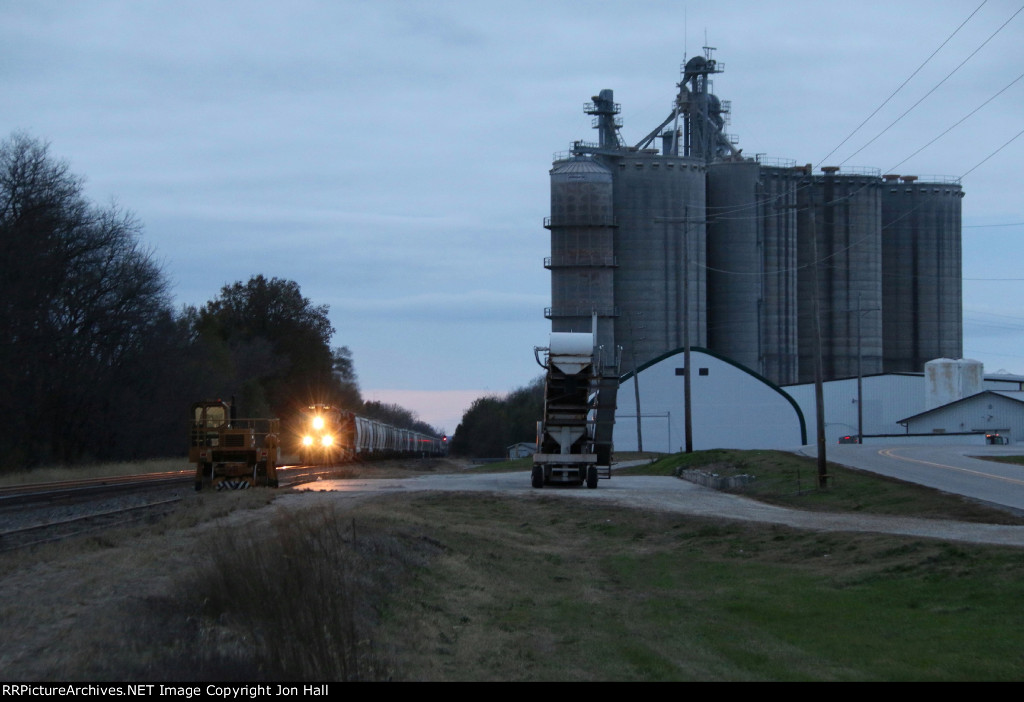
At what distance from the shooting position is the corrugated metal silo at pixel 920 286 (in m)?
92.4

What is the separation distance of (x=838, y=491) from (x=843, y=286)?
63442 mm

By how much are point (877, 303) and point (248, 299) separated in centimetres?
5685

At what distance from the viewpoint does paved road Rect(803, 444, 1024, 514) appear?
26000 millimetres

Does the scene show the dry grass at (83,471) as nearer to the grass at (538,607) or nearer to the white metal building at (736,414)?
the grass at (538,607)

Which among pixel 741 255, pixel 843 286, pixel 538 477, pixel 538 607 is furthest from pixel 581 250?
pixel 538 607

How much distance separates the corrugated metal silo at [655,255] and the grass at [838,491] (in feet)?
110

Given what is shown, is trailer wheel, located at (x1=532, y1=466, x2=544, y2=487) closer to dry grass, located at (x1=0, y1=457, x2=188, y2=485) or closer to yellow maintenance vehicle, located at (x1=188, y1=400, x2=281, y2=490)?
yellow maintenance vehicle, located at (x1=188, y1=400, x2=281, y2=490)

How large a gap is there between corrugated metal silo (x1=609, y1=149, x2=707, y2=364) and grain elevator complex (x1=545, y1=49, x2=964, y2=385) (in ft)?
0.34

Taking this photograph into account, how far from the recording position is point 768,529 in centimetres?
2148

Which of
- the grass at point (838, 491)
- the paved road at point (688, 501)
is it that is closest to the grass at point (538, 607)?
the paved road at point (688, 501)

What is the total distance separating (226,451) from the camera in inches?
1293

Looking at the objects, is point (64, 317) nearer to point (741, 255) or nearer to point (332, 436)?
point (332, 436)

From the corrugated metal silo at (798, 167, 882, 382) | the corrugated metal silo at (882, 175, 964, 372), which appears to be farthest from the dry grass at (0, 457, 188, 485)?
the corrugated metal silo at (882, 175, 964, 372)

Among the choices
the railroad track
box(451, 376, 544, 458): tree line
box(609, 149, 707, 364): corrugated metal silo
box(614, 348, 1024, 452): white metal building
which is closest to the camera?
the railroad track
